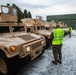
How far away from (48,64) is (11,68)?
1.96 meters

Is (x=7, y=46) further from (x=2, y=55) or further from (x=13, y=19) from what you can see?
(x=13, y=19)

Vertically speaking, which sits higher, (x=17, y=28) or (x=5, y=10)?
(x=5, y=10)

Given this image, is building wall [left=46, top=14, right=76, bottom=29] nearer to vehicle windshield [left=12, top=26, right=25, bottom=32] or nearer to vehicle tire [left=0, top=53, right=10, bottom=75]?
vehicle windshield [left=12, top=26, right=25, bottom=32]

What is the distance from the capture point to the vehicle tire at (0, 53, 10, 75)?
477 centimetres

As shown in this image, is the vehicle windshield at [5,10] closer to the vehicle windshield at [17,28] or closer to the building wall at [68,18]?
the vehicle windshield at [17,28]

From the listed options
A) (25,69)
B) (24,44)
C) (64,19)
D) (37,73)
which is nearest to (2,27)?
(24,44)

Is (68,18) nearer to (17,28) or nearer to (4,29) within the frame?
(17,28)

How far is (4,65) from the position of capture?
5039 mm

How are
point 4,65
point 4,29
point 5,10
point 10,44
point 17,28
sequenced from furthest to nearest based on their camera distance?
point 17,28 → point 5,10 → point 4,29 → point 4,65 → point 10,44

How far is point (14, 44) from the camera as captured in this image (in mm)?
4754

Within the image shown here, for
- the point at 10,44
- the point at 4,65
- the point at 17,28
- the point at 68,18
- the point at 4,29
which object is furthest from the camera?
the point at 68,18

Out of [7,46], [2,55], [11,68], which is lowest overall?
[11,68]

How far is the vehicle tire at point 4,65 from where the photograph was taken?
188 inches

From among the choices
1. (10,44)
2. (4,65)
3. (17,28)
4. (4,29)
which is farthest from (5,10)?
(4,65)
